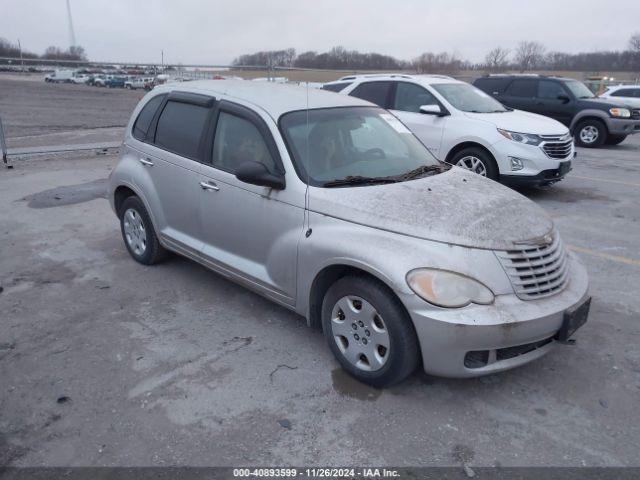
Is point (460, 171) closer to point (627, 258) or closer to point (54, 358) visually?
point (627, 258)

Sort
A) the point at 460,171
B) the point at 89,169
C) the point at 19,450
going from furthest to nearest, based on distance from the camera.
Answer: the point at 89,169, the point at 460,171, the point at 19,450

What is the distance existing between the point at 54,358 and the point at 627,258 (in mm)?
5480

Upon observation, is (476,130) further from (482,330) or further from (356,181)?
(482,330)

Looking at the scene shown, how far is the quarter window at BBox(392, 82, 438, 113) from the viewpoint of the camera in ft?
28.3

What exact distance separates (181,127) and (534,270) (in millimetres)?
3146

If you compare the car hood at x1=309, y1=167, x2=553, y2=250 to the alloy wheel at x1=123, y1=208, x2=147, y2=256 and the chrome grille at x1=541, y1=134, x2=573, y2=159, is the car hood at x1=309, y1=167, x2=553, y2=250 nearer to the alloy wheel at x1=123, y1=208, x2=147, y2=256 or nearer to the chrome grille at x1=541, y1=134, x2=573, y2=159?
the alloy wheel at x1=123, y1=208, x2=147, y2=256

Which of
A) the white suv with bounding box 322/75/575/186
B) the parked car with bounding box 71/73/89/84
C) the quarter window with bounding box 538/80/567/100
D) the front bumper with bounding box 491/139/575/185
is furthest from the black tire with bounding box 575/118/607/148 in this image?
the parked car with bounding box 71/73/89/84

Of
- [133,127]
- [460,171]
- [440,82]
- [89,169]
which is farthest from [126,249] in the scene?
[440,82]

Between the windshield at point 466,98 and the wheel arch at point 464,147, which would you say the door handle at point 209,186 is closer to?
the wheel arch at point 464,147

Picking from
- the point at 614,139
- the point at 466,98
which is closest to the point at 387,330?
the point at 466,98

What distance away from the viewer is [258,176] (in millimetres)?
3637

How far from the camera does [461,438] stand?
2928 mm

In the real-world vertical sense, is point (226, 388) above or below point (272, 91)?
below

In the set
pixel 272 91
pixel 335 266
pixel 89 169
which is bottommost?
pixel 89 169
